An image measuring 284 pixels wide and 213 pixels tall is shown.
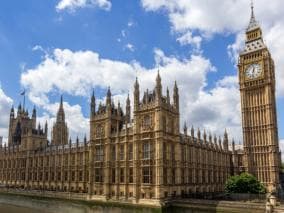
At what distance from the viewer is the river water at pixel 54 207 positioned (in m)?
63.7

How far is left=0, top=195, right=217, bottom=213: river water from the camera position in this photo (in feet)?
209

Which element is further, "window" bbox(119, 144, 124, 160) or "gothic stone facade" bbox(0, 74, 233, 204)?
"window" bbox(119, 144, 124, 160)

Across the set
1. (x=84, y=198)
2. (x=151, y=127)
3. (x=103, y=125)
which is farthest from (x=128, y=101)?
(x=84, y=198)

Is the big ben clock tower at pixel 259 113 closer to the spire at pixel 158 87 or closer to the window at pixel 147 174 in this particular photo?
the window at pixel 147 174

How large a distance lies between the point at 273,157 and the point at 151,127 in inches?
1957

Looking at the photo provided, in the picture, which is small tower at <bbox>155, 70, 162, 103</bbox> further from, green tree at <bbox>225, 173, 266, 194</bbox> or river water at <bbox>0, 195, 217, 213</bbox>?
green tree at <bbox>225, 173, 266, 194</bbox>

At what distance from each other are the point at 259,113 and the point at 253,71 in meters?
14.4

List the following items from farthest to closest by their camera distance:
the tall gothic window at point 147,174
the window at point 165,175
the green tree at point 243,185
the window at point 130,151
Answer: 1. the green tree at point 243,185
2. the window at point 130,151
3. the tall gothic window at point 147,174
4. the window at point 165,175

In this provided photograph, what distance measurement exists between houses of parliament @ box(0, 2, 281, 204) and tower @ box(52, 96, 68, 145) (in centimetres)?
1166

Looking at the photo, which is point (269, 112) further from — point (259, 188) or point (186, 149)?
point (186, 149)

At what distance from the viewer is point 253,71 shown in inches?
4154

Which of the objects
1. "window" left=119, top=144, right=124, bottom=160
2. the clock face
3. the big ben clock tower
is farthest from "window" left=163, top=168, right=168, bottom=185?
the clock face

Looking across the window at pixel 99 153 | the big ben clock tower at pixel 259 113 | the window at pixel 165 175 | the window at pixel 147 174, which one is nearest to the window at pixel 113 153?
the window at pixel 99 153

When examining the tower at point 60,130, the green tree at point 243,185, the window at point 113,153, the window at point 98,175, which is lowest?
the green tree at point 243,185
